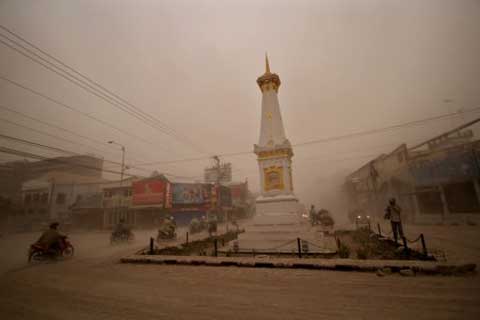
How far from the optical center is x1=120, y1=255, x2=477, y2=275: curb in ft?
16.1

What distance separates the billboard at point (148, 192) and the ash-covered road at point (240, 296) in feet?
75.1

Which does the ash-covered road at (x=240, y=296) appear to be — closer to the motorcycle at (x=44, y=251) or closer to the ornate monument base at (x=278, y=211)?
the motorcycle at (x=44, y=251)

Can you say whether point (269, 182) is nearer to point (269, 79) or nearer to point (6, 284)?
point (269, 79)

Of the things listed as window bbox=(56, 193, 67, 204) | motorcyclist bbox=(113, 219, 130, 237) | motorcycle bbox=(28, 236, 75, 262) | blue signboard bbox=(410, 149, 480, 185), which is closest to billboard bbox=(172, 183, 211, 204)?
motorcyclist bbox=(113, 219, 130, 237)

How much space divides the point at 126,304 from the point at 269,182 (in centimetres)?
840

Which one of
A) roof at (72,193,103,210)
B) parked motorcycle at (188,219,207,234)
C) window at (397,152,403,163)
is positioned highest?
window at (397,152,403,163)

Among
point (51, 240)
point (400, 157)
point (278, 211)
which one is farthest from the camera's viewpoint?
point (400, 157)

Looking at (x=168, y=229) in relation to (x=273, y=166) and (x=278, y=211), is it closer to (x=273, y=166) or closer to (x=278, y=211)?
(x=278, y=211)

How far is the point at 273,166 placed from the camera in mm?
11367

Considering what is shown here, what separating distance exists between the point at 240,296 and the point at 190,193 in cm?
2892

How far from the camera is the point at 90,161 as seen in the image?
57.0m

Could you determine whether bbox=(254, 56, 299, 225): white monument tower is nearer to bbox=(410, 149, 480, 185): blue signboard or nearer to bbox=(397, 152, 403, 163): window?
bbox=(410, 149, 480, 185): blue signboard

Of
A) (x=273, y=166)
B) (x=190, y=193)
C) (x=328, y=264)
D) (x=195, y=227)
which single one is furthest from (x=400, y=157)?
(x=190, y=193)

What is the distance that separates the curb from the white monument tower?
4.06 metres
